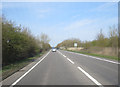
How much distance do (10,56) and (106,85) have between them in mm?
14286

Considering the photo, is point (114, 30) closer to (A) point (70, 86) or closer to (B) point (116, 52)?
(B) point (116, 52)

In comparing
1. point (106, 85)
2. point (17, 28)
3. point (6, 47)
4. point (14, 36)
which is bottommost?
point (106, 85)

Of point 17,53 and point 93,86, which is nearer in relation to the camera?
point 93,86

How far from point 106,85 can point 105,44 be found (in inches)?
958

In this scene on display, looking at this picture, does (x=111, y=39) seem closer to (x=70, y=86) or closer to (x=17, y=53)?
(x=17, y=53)

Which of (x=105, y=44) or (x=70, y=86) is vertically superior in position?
(x=105, y=44)

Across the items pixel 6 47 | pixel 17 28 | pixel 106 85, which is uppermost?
pixel 17 28

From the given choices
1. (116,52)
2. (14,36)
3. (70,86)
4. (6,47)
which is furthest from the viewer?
(116,52)

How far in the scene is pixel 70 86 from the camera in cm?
558

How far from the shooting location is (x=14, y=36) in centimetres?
1683

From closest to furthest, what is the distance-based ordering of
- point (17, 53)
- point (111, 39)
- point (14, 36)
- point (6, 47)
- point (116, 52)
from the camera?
1. point (6, 47)
2. point (14, 36)
3. point (17, 53)
4. point (116, 52)
5. point (111, 39)

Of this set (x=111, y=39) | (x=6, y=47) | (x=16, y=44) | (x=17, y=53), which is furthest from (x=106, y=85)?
(x=111, y=39)

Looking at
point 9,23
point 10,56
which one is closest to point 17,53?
point 10,56

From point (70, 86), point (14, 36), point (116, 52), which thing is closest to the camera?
point (70, 86)
